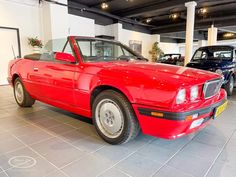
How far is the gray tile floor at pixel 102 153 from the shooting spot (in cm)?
152

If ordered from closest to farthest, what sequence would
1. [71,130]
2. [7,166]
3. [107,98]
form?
[7,166], [107,98], [71,130]

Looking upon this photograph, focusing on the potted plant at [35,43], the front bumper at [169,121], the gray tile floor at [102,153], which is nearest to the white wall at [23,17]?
the potted plant at [35,43]

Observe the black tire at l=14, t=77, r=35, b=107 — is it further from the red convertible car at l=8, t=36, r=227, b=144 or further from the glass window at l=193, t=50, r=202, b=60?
the glass window at l=193, t=50, r=202, b=60

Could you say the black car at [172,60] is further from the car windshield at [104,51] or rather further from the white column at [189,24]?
the car windshield at [104,51]

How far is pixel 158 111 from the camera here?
154 cm

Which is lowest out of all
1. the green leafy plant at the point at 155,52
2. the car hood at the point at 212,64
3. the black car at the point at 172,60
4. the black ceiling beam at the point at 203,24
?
the car hood at the point at 212,64

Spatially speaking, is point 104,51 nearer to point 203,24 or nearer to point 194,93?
point 194,93

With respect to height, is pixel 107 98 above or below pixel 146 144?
above

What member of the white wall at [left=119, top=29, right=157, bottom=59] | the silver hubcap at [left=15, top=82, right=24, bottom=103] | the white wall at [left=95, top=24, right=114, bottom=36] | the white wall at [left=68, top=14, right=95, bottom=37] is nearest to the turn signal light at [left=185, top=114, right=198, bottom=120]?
the silver hubcap at [left=15, top=82, right=24, bottom=103]

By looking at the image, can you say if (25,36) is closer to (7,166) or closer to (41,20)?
(41,20)

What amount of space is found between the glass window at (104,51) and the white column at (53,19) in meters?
5.16

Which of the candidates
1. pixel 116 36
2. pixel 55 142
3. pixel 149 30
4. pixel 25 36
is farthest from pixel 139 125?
pixel 149 30

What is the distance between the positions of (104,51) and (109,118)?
1.24 m

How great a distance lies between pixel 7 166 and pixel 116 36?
33.9 ft
